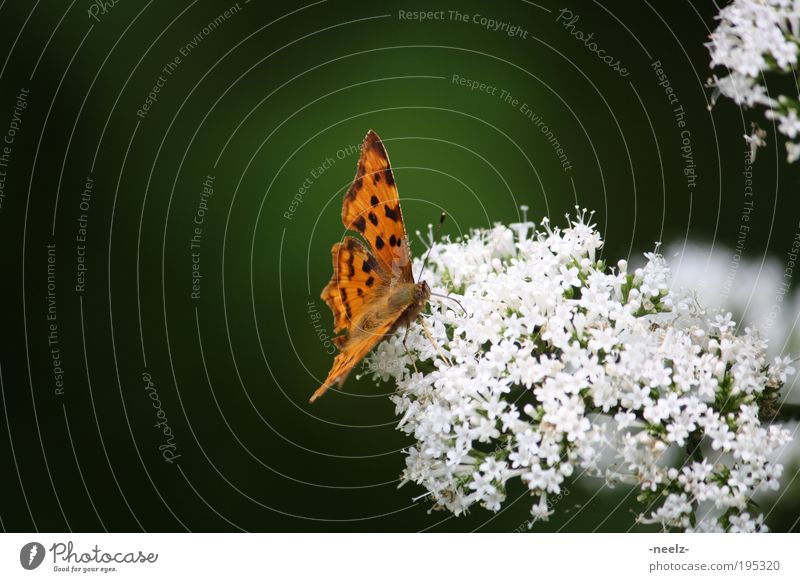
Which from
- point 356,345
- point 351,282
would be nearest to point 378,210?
point 351,282

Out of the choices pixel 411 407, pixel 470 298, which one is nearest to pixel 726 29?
pixel 470 298

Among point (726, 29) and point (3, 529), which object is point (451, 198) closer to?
point (726, 29)

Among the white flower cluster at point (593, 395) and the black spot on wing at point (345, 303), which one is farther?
the black spot on wing at point (345, 303)

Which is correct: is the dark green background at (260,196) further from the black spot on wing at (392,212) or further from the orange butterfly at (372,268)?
the black spot on wing at (392,212)

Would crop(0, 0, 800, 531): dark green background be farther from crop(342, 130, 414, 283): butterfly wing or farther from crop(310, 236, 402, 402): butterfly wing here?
crop(342, 130, 414, 283): butterfly wing

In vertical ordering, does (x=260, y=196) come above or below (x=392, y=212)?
above
